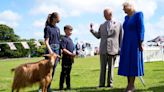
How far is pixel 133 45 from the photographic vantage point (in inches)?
390

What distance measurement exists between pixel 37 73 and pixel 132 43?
2260 millimetres

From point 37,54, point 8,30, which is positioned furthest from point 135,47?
point 8,30

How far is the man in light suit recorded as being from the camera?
37.5 ft

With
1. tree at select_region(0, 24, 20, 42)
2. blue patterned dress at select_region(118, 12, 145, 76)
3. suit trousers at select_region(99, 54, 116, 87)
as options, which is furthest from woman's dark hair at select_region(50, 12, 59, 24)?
tree at select_region(0, 24, 20, 42)

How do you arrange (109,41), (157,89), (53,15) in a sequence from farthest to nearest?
(109,41) → (157,89) → (53,15)

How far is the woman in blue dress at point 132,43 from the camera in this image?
973 centimetres

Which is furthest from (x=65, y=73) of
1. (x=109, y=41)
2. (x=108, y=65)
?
(x=109, y=41)

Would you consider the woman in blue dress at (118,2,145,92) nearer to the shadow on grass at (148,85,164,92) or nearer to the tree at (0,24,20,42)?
the shadow on grass at (148,85,164,92)

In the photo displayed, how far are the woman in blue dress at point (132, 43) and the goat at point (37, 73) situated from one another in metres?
1.78

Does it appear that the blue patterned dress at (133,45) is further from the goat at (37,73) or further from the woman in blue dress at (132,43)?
the goat at (37,73)

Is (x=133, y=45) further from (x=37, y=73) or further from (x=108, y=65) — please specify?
(x=37, y=73)

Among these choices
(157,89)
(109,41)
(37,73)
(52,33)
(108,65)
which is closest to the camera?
(37,73)

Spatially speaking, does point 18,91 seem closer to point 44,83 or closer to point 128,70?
point 44,83

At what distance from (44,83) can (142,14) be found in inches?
104
